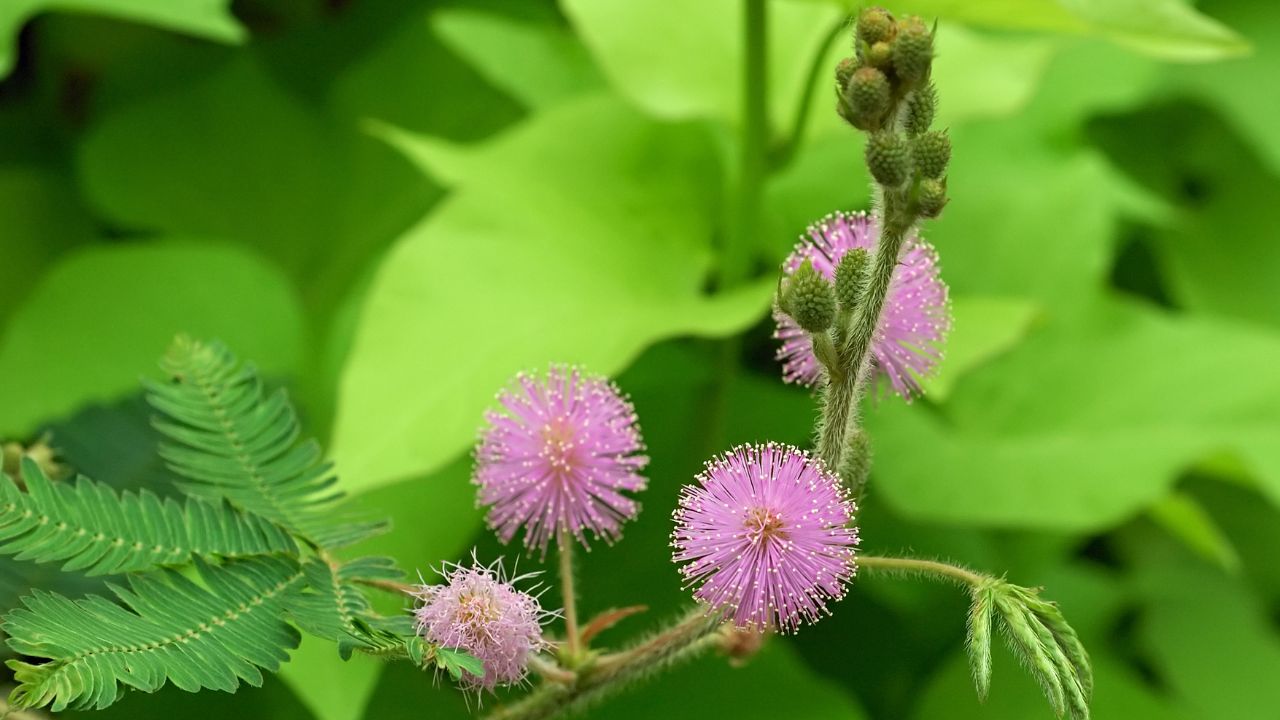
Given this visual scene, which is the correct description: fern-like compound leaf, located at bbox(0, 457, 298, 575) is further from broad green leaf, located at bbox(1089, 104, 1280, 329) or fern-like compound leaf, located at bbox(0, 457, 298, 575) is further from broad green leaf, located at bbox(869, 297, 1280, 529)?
broad green leaf, located at bbox(1089, 104, 1280, 329)

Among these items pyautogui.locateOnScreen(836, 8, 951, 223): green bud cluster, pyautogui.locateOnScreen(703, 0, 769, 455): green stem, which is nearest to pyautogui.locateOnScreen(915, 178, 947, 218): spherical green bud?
pyautogui.locateOnScreen(836, 8, 951, 223): green bud cluster

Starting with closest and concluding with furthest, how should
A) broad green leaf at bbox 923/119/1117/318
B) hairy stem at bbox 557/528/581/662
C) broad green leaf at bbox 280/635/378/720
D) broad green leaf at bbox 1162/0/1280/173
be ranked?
1. hairy stem at bbox 557/528/581/662
2. broad green leaf at bbox 280/635/378/720
3. broad green leaf at bbox 923/119/1117/318
4. broad green leaf at bbox 1162/0/1280/173

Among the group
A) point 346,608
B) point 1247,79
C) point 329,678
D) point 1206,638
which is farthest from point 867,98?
point 1247,79

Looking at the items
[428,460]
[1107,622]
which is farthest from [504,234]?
[1107,622]

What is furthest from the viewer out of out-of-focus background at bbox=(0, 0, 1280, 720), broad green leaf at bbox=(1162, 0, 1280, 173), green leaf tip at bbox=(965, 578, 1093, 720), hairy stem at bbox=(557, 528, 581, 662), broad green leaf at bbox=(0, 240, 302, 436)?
broad green leaf at bbox=(1162, 0, 1280, 173)

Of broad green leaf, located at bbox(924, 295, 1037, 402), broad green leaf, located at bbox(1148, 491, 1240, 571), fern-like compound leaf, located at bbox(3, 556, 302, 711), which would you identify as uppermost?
fern-like compound leaf, located at bbox(3, 556, 302, 711)

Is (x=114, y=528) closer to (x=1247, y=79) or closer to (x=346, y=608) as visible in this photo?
(x=346, y=608)
